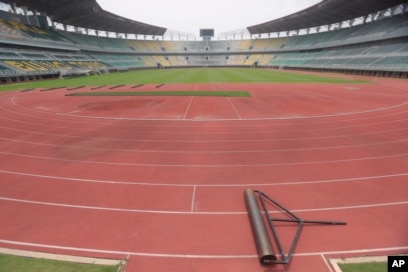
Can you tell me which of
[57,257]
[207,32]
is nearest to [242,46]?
[207,32]

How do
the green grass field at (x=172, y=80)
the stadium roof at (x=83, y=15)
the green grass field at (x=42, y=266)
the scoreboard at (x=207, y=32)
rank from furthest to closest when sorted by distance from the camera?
the scoreboard at (x=207, y=32)
the stadium roof at (x=83, y=15)
the green grass field at (x=172, y=80)
the green grass field at (x=42, y=266)

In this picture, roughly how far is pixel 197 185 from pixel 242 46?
109 metres

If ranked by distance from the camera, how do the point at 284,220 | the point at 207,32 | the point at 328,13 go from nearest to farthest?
the point at 284,220 < the point at 328,13 < the point at 207,32

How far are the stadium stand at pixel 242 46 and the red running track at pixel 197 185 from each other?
40651mm

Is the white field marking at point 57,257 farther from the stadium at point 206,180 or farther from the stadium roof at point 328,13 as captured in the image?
the stadium roof at point 328,13

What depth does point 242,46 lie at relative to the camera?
10612cm

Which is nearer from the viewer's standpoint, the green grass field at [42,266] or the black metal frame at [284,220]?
the green grass field at [42,266]

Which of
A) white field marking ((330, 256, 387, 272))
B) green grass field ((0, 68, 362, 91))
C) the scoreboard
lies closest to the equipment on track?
white field marking ((330, 256, 387, 272))

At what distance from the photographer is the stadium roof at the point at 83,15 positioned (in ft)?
176

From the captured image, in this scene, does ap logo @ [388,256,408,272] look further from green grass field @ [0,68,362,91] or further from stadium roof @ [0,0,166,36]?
stadium roof @ [0,0,166,36]

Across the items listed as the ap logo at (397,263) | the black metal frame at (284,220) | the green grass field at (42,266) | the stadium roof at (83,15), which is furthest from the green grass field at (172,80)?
the ap logo at (397,263)

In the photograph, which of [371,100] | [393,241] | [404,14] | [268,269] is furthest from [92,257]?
[404,14]

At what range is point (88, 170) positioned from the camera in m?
8.84

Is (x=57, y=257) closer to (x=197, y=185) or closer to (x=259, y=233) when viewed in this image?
(x=197, y=185)
